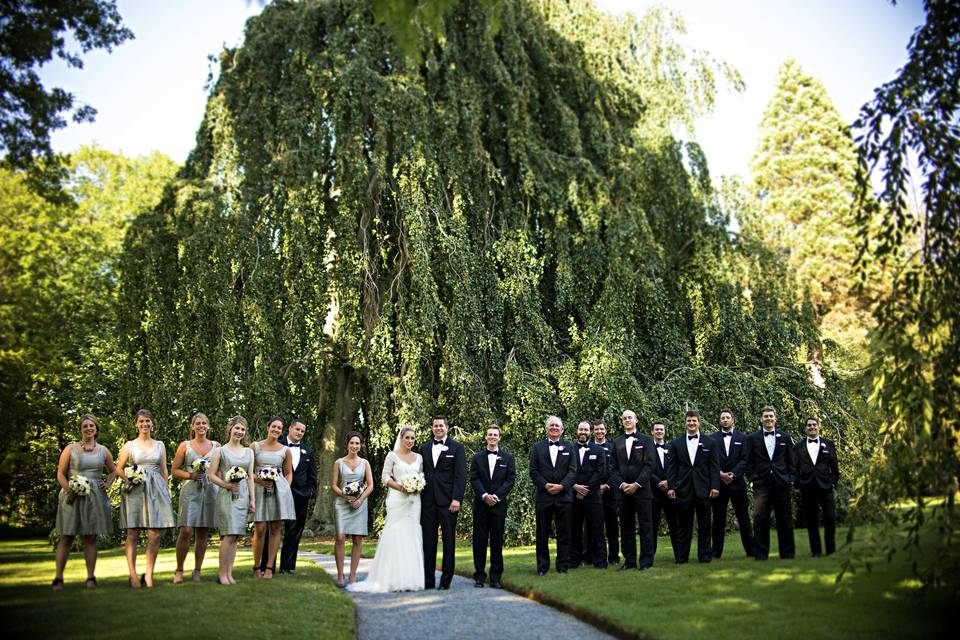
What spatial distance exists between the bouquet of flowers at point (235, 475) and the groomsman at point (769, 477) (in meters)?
5.30

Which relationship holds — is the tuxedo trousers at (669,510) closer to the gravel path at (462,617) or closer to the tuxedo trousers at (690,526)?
the tuxedo trousers at (690,526)

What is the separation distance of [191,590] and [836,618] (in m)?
5.23

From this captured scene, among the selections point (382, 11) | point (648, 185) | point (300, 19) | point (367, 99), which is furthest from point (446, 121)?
point (382, 11)

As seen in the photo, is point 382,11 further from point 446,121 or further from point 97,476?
point 446,121

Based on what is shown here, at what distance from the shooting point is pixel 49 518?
26.2m

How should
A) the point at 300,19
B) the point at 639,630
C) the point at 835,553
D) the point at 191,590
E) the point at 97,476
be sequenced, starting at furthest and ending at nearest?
1. the point at 300,19
2. the point at 835,553
3. the point at 97,476
4. the point at 191,590
5. the point at 639,630

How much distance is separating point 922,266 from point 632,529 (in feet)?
15.8

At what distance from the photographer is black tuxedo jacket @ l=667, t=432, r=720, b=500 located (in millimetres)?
9188

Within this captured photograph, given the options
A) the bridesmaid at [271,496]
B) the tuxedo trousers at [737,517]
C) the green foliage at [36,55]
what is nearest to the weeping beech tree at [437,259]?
the tuxedo trousers at [737,517]

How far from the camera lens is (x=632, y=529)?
929cm

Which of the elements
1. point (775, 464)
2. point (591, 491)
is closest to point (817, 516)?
point (775, 464)

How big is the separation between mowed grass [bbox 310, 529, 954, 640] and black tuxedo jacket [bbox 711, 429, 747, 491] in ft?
3.12

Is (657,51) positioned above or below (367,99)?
above

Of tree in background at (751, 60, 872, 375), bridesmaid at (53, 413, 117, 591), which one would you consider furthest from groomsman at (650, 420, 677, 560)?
tree in background at (751, 60, 872, 375)
